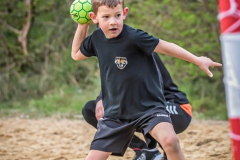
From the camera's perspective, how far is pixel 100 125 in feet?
12.7

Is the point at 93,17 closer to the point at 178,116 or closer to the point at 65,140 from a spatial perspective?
the point at 178,116

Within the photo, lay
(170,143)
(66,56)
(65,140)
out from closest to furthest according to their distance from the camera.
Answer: (170,143) < (65,140) < (66,56)

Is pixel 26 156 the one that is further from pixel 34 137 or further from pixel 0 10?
pixel 0 10

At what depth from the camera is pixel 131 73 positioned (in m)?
3.73

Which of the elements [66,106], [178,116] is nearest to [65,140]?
[178,116]

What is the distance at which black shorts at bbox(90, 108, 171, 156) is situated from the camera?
145 inches

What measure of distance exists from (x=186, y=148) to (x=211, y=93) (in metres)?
4.39

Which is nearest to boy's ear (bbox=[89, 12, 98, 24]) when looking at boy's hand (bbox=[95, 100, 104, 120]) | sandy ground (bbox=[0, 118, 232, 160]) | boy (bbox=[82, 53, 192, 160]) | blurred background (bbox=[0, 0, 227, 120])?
boy (bbox=[82, 53, 192, 160])

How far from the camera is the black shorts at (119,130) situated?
3.68 meters

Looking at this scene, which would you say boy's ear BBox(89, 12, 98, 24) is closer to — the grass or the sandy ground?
the sandy ground

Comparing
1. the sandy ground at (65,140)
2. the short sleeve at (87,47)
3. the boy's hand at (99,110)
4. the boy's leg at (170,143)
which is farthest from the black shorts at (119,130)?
the sandy ground at (65,140)

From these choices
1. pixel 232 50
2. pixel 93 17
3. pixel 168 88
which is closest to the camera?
pixel 232 50

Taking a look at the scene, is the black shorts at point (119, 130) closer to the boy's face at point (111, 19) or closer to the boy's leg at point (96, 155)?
the boy's leg at point (96, 155)

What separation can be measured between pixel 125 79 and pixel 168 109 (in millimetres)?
745
